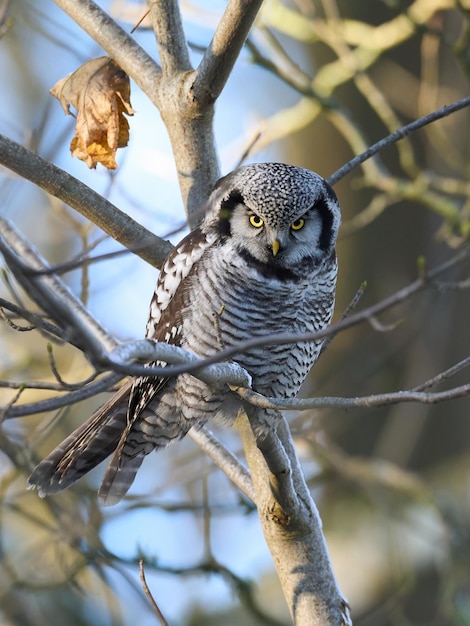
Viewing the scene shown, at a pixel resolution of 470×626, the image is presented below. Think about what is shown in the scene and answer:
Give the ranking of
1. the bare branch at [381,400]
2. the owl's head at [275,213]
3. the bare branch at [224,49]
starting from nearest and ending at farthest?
1. the bare branch at [381,400]
2. the bare branch at [224,49]
3. the owl's head at [275,213]

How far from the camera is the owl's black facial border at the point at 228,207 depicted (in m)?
3.35

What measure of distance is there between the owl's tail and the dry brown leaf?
1.03 meters

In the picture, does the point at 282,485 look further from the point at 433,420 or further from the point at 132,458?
the point at 433,420

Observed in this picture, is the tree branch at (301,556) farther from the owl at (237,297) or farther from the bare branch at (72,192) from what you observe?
the bare branch at (72,192)

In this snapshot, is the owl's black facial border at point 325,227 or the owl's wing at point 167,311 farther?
the owl's black facial border at point 325,227

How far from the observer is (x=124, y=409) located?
3600 mm

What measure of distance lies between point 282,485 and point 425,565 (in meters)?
3.19

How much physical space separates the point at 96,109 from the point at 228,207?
0.68 m

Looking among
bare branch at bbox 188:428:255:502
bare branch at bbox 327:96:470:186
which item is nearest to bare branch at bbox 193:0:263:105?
bare branch at bbox 327:96:470:186

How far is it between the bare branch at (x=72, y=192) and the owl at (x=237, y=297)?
0.24 meters

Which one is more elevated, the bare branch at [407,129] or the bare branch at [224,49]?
the bare branch at [224,49]

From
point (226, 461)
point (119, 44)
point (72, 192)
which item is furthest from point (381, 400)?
point (119, 44)

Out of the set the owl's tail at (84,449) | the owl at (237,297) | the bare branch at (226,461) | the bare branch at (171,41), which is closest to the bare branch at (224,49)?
the bare branch at (171,41)

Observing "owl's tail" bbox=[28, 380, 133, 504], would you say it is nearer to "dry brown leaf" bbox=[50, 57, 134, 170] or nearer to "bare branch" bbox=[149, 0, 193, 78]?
"dry brown leaf" bbox=[50, 57, 134, 170]
